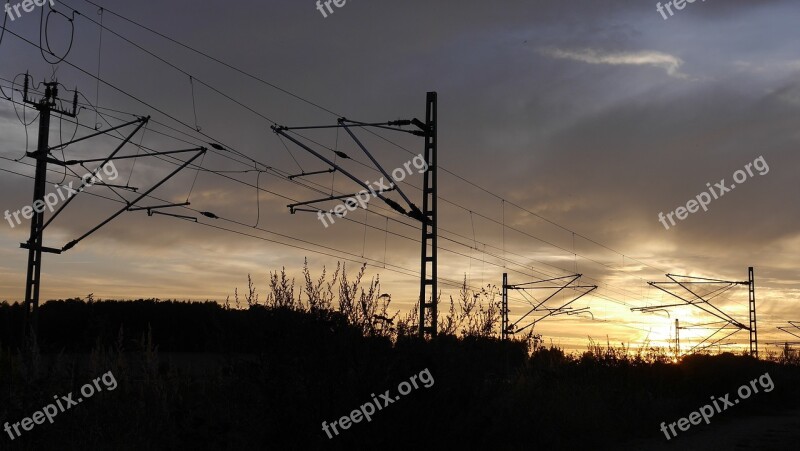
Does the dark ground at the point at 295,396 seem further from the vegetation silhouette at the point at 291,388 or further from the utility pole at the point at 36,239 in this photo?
the utility pole at the point at 36,239

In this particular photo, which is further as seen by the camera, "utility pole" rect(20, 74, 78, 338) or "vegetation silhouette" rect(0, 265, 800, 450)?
"utility pole" rect(20, 74, 78, 338)

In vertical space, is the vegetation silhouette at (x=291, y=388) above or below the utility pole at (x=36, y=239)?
below

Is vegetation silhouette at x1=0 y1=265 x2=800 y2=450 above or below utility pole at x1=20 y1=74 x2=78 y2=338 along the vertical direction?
below

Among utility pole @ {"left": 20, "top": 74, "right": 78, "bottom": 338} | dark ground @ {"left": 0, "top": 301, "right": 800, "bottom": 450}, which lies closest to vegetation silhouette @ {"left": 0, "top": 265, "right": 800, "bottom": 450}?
dark ground @ {"left": 0, "top": 301, "right": 800, "bottom": 450}

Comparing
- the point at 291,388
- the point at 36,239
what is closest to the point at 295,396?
the point at 291,388

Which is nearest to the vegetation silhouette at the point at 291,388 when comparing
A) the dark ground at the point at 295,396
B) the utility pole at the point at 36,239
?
the dark ground at the point at 295,396

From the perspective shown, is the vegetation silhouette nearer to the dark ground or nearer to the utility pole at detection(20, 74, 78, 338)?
the dark ground

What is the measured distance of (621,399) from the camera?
58.9ft

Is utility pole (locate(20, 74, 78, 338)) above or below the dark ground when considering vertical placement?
above

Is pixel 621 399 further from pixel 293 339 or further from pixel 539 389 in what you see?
pixel 293 339

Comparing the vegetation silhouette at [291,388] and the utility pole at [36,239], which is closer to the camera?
the vegetation silhouette at [291,388]

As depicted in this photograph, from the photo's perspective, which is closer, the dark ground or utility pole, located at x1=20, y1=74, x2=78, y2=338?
the dark ground

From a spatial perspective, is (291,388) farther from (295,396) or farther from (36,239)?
(36,239)

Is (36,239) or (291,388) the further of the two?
(36,239)
